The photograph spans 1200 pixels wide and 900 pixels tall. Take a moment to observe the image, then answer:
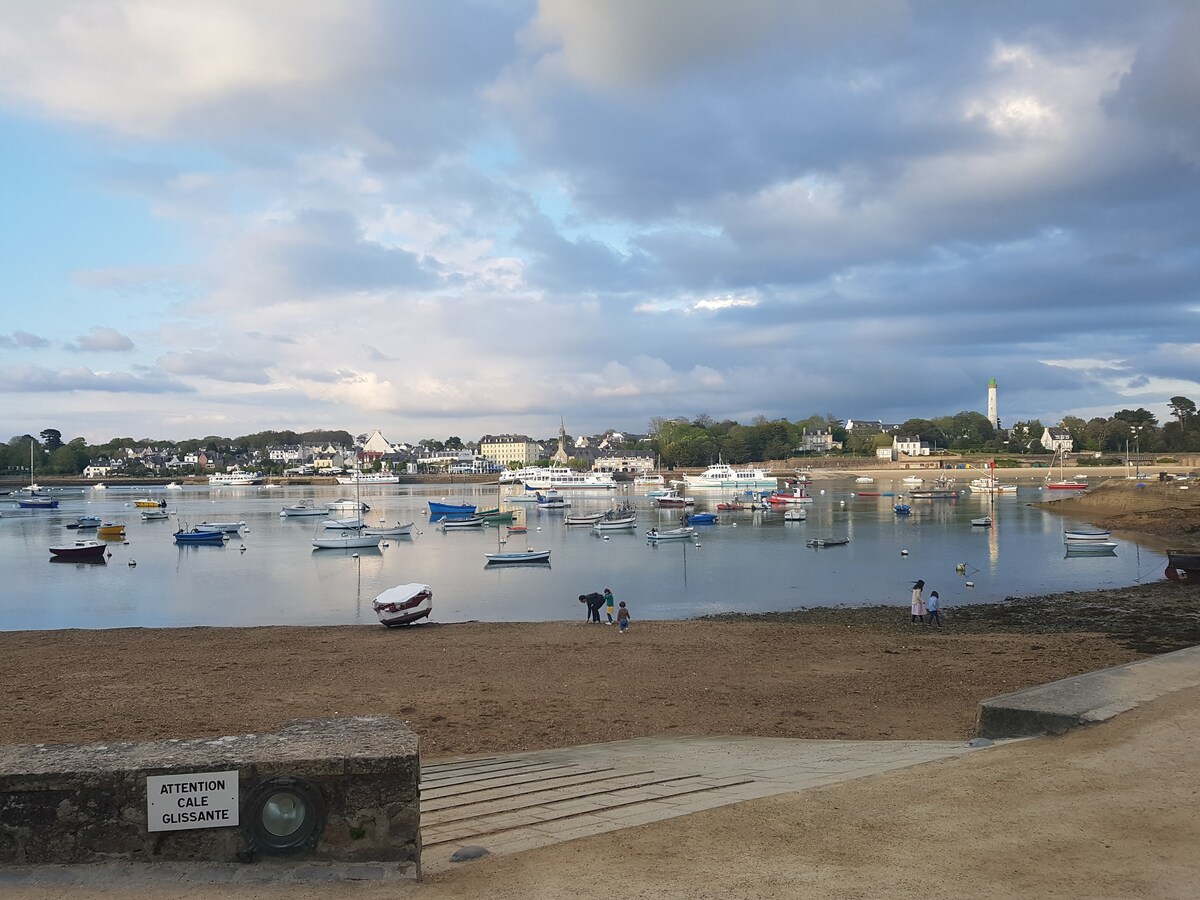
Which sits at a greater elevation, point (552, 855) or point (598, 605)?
point (552, 855)

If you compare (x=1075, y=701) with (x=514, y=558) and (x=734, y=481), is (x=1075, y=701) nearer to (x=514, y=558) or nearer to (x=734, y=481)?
(x=514, y=558)

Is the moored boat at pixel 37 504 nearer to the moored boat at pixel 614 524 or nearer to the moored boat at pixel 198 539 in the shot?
the moored boat at pixel 198 539

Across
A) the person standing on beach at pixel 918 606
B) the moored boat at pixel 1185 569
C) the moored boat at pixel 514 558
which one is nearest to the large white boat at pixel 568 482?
the moored boat at pixel 514 558

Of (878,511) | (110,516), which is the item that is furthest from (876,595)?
(110,516)

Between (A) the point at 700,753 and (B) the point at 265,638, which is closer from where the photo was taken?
(A) the point at 700,753

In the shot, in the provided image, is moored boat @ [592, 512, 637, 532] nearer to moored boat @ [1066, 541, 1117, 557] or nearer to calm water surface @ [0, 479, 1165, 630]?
calm water surface @ [0, 479, 1165, 630]

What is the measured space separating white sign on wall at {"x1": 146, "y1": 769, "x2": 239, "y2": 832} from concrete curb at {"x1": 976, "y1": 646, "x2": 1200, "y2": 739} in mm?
8740

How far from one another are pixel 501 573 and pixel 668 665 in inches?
1107

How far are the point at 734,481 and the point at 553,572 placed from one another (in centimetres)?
10192

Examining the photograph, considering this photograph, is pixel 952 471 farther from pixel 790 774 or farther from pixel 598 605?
pixel 790 774

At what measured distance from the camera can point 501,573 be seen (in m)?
48.1

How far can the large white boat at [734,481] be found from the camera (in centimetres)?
14388

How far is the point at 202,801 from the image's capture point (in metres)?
5.52

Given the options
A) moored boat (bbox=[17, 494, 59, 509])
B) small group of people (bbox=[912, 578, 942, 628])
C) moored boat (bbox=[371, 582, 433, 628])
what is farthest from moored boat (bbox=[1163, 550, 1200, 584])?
moored boat (bbox=[17, 494, 59, 509])
